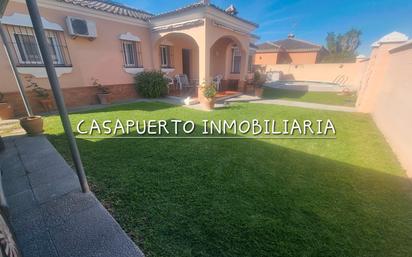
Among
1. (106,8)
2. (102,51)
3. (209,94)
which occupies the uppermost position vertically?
(106,8)

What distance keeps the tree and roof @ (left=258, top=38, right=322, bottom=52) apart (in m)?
16.4

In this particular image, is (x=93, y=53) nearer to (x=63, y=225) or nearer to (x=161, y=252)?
(x=63, y=225)

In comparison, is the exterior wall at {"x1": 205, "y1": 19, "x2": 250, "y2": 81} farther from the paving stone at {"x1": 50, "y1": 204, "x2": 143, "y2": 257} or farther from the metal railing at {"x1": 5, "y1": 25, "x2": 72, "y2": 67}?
the paving stone at {"x1": 50, "y1": 204, "x2": 143, "y2": 257}

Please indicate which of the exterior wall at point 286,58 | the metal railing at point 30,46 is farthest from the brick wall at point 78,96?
the exterior wall at point 286,58

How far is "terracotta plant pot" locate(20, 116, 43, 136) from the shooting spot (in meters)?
4.12

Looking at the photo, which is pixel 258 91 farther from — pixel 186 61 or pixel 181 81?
pixel 186 61

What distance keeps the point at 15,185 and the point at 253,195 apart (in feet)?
11.1

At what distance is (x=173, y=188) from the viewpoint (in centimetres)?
266

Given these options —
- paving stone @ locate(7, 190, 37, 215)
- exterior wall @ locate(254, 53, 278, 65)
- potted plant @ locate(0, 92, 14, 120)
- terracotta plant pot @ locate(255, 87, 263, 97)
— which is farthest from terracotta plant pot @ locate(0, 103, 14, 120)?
exterior wall @ locate(254, 53, 278, 65)

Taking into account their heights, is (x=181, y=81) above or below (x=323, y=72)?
below

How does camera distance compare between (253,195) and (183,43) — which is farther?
(183,43)

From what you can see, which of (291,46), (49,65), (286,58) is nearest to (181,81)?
(49,65)

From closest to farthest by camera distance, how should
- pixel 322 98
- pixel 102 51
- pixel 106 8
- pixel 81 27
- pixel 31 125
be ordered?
pixel 31 125, pixel 81 27, pixel 102 51, pixel 106 8, pixel 322 98

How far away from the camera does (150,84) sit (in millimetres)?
9328
